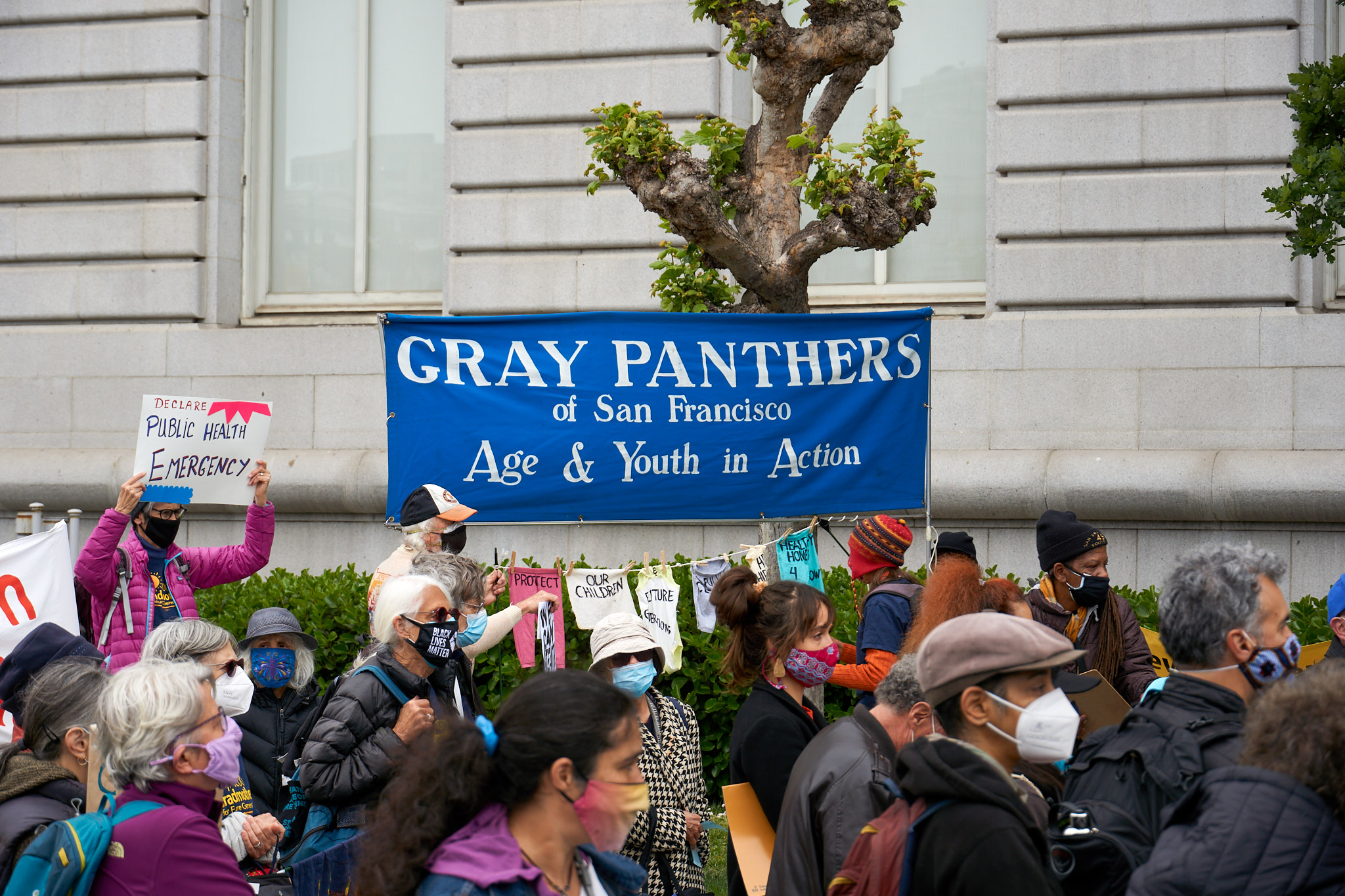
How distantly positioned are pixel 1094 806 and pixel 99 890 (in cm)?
222

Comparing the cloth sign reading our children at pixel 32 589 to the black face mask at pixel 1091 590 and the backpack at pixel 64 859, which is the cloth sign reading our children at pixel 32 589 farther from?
the black face mask at pixel 1091 590

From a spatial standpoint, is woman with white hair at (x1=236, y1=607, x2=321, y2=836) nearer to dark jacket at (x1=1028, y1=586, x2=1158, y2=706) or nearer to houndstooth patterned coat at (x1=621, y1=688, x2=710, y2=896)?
houndstooth patterned coat at (x1=621, y1=688, x2=710, y2=896)

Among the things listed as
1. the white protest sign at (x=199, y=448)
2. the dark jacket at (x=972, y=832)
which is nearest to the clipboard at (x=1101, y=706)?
the dark jacket at (x=972, y=832)

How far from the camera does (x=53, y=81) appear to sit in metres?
11.6

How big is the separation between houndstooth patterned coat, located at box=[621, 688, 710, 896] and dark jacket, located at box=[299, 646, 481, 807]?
2.68 ft

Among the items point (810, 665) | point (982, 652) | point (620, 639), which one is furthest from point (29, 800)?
point (982, 652)

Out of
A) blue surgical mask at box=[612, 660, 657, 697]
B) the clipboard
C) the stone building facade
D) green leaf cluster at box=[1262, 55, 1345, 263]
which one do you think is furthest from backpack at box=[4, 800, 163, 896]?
the stone building facade

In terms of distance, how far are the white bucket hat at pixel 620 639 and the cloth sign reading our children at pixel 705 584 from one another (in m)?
2.21

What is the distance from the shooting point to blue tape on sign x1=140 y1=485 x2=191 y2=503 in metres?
6.27

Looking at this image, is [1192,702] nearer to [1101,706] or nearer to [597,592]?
[1101,706]

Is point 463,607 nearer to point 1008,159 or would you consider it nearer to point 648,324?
point 648,324

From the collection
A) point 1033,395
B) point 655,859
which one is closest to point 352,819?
point 655,859

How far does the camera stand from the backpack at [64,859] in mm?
2854

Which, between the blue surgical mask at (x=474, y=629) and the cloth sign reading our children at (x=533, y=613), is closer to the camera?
the blue surgical mask at (x=474, y=629)
